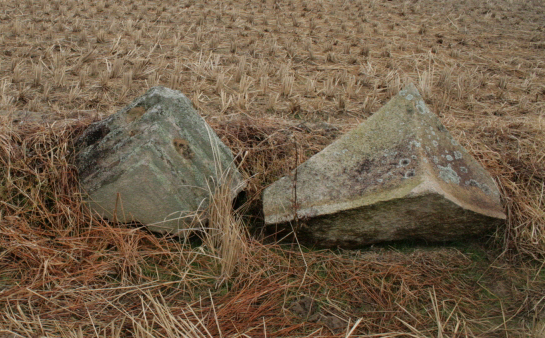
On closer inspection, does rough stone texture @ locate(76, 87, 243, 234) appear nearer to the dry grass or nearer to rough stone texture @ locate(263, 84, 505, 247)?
the dry grass

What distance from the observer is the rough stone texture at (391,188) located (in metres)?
2.65

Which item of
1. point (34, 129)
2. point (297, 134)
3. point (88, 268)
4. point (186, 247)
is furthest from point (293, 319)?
point (34, 129)

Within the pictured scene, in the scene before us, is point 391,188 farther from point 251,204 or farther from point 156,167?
point 156,167

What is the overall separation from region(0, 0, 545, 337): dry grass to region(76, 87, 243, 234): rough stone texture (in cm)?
13

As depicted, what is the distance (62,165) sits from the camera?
9.75ft

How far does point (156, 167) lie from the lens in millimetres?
2771

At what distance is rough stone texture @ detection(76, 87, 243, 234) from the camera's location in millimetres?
2764

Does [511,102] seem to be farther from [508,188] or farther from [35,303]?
[35,303]

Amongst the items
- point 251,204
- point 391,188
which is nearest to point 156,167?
point 251,204

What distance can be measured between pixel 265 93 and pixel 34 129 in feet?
7.33

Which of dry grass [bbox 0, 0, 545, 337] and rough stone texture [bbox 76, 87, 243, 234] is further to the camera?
rough stone texture [bbox 76, 87, 243, 234]

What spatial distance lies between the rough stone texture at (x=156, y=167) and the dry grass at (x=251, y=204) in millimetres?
128

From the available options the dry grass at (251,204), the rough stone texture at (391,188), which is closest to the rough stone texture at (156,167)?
the dry grass at (251,204)

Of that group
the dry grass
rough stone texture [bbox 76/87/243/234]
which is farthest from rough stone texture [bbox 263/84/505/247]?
rough stone texture [bbox 76/87/243/234]
